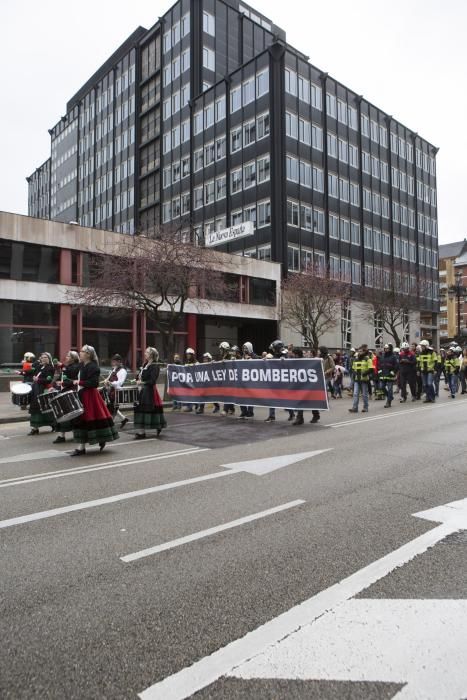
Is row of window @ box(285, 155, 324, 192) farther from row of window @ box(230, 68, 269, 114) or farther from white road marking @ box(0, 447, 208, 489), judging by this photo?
white road marking @ box(0, 447, 208, 489)

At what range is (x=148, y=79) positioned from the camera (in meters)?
50.7

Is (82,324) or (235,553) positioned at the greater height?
(82,324)

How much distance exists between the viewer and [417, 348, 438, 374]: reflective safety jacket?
16.3 meters

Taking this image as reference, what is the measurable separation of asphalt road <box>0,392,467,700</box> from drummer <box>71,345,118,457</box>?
3.15 feet

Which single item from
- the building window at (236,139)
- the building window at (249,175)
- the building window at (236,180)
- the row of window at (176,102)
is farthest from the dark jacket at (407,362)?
the row of window at (176,102)

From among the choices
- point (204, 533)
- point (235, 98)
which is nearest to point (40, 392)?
point (204, 533)

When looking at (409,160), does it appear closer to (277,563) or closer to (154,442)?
(154,442)

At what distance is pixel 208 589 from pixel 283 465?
399 cm

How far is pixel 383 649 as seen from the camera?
2.64 m

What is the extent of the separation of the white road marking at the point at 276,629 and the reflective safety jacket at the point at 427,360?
1291 cm

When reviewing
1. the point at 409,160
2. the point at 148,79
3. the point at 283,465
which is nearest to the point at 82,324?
the point at 283,465

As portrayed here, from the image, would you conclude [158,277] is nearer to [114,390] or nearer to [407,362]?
[114,390]

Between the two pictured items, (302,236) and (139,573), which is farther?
(302,236)

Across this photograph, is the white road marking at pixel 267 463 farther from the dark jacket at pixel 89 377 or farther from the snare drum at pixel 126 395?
the snare drum at pixel 126 395
